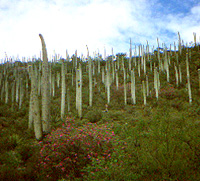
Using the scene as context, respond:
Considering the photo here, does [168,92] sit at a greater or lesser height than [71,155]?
greater

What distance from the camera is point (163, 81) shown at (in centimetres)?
2367

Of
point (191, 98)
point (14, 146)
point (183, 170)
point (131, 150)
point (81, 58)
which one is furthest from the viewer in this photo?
point (81, 58)

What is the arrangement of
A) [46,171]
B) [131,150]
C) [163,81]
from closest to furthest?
[46,171] < [131,150] < [163,81]

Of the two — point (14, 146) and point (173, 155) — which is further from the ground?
point (173, 155)

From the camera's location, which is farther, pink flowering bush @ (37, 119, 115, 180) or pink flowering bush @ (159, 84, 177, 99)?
pink flowering bush @ (159, 84, 177, 99)

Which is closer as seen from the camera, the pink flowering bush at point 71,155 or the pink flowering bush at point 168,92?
the pink flowering bush at point 71,155

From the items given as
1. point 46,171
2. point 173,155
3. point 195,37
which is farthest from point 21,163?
point 195,37

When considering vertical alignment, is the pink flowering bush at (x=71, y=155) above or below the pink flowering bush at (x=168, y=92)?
below

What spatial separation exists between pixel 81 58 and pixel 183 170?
47269 millimetres

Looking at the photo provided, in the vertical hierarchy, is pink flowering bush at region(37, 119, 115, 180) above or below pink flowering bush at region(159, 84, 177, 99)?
below

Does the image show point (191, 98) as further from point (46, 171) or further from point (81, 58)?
point (81, 58)

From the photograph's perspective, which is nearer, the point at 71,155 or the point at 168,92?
the point at 71,155

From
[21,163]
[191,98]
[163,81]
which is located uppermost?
[163,81]

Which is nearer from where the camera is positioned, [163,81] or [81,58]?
[163,81]
